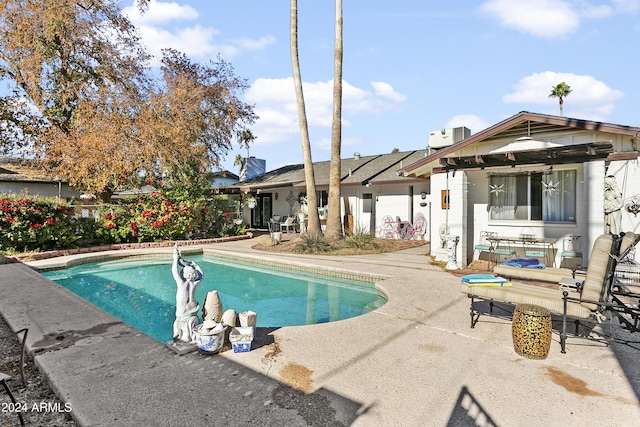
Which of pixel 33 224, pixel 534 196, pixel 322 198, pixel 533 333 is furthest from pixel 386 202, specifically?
pixel 33 224

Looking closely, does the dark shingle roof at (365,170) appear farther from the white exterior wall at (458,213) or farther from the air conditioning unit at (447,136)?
the white exterior wall at (458,213)

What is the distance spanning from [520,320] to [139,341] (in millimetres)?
4801

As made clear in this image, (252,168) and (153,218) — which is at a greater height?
(252,168)

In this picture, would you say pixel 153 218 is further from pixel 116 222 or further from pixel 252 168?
pixel 252 168

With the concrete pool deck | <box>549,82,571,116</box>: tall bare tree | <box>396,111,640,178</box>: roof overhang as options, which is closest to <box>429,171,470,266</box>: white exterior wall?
<box>396,111,640,178</box>: roof overhang

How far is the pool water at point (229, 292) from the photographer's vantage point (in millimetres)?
7285

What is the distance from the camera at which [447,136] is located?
1422 cm

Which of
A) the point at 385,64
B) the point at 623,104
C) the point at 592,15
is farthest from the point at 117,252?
the point at 623,104

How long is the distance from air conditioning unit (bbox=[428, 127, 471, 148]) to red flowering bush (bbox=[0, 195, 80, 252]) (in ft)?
49.1

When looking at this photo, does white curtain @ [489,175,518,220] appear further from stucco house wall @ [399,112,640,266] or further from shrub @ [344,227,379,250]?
shrub @ [344,227,379,250]

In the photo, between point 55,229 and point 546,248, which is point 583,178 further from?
point 55,229

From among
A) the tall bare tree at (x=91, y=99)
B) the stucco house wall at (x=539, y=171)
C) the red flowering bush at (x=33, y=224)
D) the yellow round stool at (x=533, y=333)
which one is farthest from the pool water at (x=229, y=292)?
the tall bare tree at (x=91, y=99)

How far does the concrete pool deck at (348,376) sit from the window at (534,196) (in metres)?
5.36

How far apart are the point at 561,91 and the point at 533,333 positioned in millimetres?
41903
